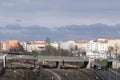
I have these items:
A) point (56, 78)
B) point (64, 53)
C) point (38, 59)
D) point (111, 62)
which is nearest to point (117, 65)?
point (111, 62)

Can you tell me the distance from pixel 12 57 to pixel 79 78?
82.2 ft

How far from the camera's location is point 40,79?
254 ft

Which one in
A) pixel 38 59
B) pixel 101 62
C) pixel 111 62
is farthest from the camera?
pixel 101 62

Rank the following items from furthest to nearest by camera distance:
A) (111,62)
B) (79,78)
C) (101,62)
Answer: (101,62) < (111,62) < (79,78)

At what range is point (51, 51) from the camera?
16950cm

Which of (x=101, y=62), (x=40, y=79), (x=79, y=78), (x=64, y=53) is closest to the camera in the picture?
(x=40, y=79)

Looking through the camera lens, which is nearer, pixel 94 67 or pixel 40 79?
pixel 40 79

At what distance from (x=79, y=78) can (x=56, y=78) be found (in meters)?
5.62

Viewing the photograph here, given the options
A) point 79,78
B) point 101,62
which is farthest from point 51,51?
point 79,78

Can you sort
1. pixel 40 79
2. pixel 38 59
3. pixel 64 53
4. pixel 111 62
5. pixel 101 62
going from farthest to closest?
1. pixel 64 53
2. pixel 101 62
3. pixel 111 62
4. pixel 38 59
5. pixel 40 79

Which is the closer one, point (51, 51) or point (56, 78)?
point (56, 78)

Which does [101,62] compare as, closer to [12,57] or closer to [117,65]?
[117,65]

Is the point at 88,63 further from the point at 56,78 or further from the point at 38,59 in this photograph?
the point at 56,78

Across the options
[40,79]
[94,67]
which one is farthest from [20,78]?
[94,67]
